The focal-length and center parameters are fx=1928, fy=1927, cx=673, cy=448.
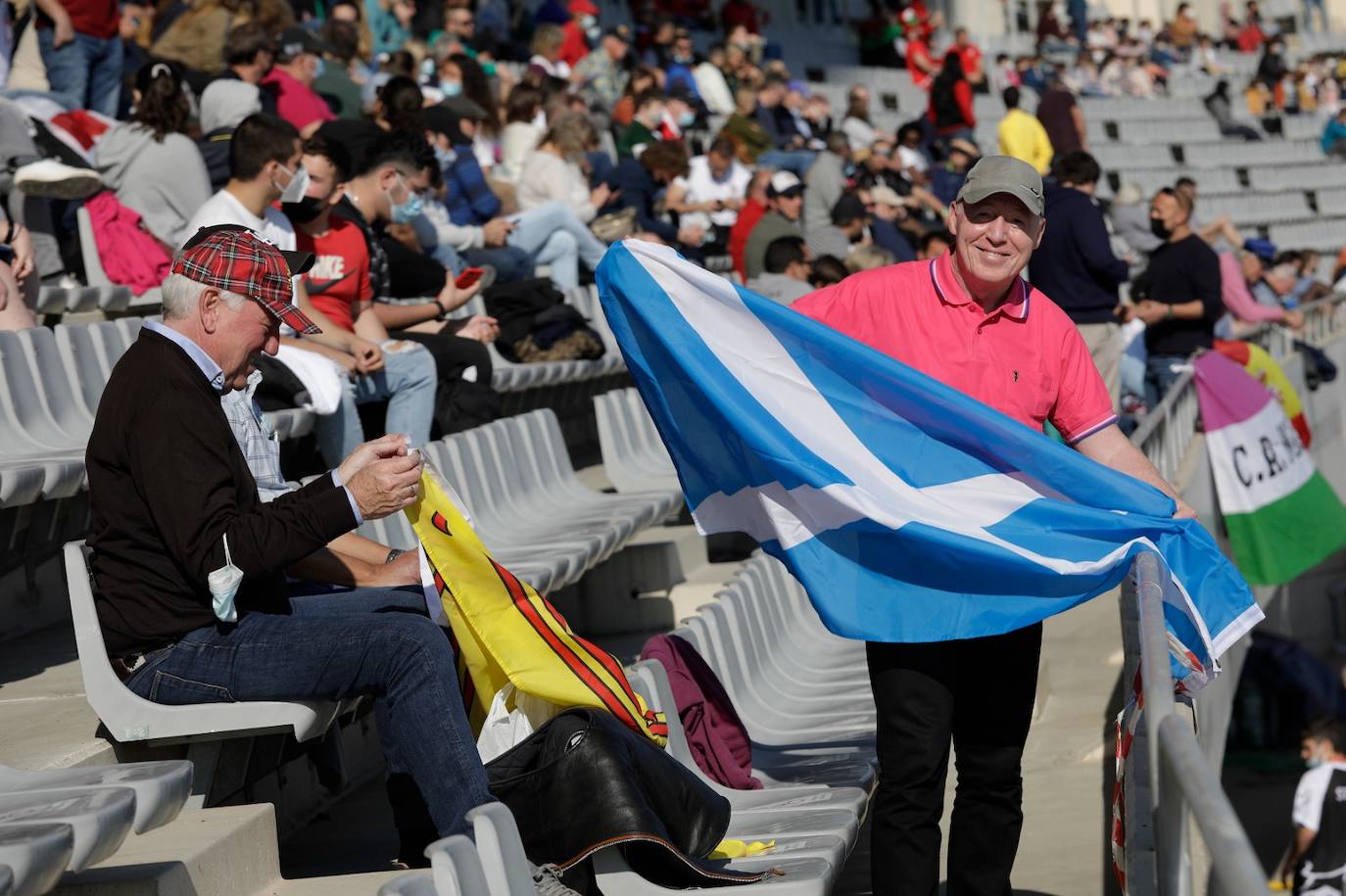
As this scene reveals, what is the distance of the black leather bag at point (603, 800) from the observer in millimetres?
3779

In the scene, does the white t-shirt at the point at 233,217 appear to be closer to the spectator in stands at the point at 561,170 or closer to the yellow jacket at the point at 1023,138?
the spectator in stands at the point at 561,170

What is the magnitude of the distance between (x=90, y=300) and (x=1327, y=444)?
48.0 feet

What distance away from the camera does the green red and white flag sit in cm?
1226

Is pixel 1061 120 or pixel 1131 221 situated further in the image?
pixel 1061 120

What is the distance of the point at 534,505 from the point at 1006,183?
→ 3.76 m

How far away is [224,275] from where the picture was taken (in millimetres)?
4137

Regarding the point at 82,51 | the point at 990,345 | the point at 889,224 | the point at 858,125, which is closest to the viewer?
the point at 990,345

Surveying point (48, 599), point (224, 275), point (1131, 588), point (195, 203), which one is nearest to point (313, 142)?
point (195, 203)

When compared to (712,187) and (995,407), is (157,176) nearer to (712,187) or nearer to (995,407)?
(995,407)

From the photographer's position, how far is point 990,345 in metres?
4.34

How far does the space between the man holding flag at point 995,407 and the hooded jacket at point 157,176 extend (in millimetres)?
4252

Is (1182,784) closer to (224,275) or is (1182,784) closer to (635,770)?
(635,770)

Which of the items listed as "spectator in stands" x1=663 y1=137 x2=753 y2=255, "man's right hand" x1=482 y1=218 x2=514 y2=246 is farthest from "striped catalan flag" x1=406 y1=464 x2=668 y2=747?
"spectator in stands" x1=663 y1=137 x2=753 y2=255

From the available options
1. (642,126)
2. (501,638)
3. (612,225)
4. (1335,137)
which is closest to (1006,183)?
(501,638)
